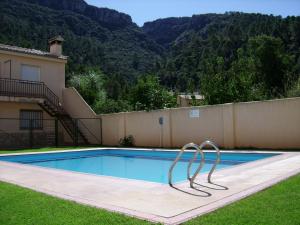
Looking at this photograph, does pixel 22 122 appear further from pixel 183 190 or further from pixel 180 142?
pixel 183 190

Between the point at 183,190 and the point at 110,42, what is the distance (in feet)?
296

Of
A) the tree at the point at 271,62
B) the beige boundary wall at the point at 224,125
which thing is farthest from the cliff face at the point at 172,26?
the beige boundary wall at the point at 224,125

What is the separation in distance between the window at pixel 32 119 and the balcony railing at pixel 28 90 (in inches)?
46.2

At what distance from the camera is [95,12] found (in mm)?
114500

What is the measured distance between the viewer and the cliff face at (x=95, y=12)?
4171 inches

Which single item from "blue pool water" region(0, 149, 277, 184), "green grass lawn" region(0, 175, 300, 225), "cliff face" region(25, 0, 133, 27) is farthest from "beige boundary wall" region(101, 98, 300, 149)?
"cliff face" region(25, 0, 133, 27)

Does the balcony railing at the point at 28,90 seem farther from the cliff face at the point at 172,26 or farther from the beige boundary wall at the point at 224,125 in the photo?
the cliff face at the point at 172,26

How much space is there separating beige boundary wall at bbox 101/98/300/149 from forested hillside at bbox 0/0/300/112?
9.99ft

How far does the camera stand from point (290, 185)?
249 inches

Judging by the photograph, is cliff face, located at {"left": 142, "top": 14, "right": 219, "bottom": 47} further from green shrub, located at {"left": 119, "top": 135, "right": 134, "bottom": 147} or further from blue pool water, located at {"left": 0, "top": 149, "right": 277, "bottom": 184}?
blue pool water, located at {"left": 0, "top": 149, "right": 277, "bottom": 184}

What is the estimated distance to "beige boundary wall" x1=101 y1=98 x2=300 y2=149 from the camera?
1433 centimetres

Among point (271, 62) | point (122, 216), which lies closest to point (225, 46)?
point (271, 62)

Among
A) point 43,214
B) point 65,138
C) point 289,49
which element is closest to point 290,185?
point 43,214

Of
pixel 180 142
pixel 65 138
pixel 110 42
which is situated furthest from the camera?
pixel 110 42
